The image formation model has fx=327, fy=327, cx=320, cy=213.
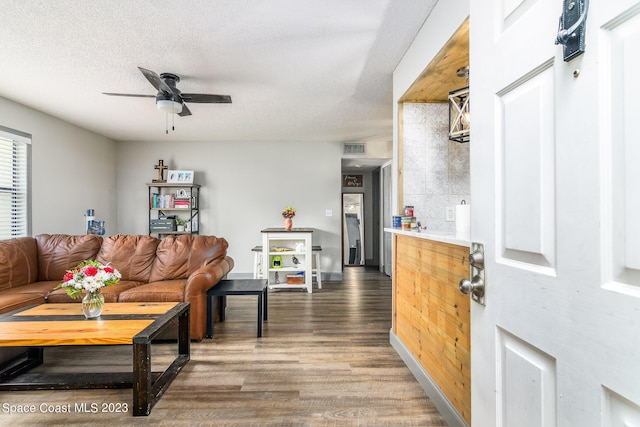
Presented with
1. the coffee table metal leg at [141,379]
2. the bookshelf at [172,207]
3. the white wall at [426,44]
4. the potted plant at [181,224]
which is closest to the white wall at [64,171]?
the bookshelf at [172,207]

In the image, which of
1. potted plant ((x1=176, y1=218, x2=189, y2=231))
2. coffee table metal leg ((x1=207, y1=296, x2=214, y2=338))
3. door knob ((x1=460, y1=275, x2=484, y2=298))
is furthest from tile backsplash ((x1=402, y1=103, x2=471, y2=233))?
potted plant ((x1=176, y1=218, x2=189, y2=231))

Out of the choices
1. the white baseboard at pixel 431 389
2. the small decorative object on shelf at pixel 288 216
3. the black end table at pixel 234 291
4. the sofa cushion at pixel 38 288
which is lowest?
the white baseboard at pixel 431 389

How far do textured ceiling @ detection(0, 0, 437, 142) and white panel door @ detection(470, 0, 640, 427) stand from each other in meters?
1.60

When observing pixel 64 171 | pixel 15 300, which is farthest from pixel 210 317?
pixel 64 171

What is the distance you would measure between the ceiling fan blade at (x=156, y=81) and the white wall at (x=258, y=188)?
294 centimetres

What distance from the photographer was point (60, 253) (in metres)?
3.55

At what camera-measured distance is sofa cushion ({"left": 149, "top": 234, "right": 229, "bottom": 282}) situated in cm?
349

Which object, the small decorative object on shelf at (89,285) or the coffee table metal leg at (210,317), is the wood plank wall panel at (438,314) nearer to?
the coffee table metal leg at (210,317)

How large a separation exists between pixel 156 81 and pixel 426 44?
209 cm

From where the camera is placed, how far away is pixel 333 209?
5.79 meters

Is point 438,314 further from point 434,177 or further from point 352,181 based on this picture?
point 352,181

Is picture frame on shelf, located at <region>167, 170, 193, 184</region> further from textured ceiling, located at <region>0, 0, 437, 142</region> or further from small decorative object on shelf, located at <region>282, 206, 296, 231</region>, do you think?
small decorative object on shelf, located at <region>282, 206, 296, 231</region>

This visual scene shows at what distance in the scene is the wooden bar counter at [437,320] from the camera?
1.64m

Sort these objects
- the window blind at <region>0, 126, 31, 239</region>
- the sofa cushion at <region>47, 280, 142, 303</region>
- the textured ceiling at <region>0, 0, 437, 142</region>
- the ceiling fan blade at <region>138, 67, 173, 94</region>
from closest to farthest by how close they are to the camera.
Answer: the textured ceiling at <region>0, 0, 437, 142</region> < the ceiling fan blade at <region>138, 67, 173, 94</region> < the sofa cushion at <region>47, 280, 142, 303</region> < the window blind at <region>0, 126, 31, 239</region>
